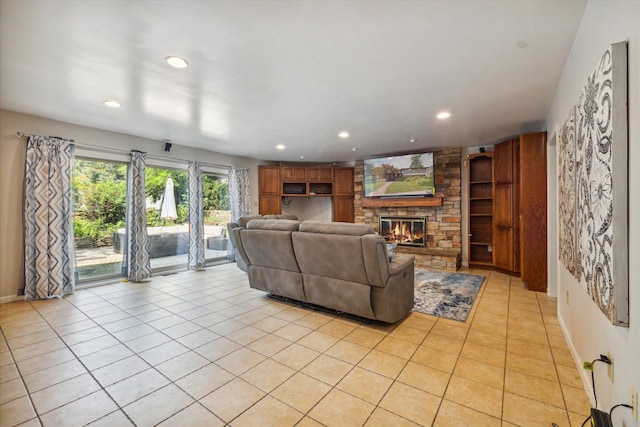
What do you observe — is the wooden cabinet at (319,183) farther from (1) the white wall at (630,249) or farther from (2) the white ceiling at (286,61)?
(1) the white wall at (630,249)

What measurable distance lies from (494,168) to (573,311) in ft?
11.9

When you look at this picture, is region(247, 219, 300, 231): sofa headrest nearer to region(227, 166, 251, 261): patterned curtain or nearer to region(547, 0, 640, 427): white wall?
region(547, 0, 640, 427): white wall

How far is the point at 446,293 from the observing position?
396 cm

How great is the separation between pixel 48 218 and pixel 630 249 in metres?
5.81

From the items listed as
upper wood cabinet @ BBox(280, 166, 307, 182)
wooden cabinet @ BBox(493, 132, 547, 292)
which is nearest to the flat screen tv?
upper wood cabinet @ BBox(280, 166, 307, 182)

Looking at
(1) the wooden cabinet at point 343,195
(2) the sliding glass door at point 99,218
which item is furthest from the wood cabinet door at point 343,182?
(2) the sliding glass door at point 99,218

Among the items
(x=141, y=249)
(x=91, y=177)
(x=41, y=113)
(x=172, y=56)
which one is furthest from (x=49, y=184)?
(x=172, y=56)

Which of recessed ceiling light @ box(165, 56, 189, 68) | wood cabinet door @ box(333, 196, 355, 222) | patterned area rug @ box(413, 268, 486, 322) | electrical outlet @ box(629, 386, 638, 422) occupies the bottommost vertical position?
patterned area rug @ box(413, 268, 486, 322)

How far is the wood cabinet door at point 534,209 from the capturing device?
394cm

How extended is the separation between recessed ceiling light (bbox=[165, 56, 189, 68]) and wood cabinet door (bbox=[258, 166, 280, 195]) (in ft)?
15.7

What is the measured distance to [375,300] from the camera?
2795 millimetres

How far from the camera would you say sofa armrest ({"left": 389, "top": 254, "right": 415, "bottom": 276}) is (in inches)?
110

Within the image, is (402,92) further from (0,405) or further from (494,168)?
(0,405)

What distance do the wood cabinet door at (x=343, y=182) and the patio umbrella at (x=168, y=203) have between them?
3.94m
